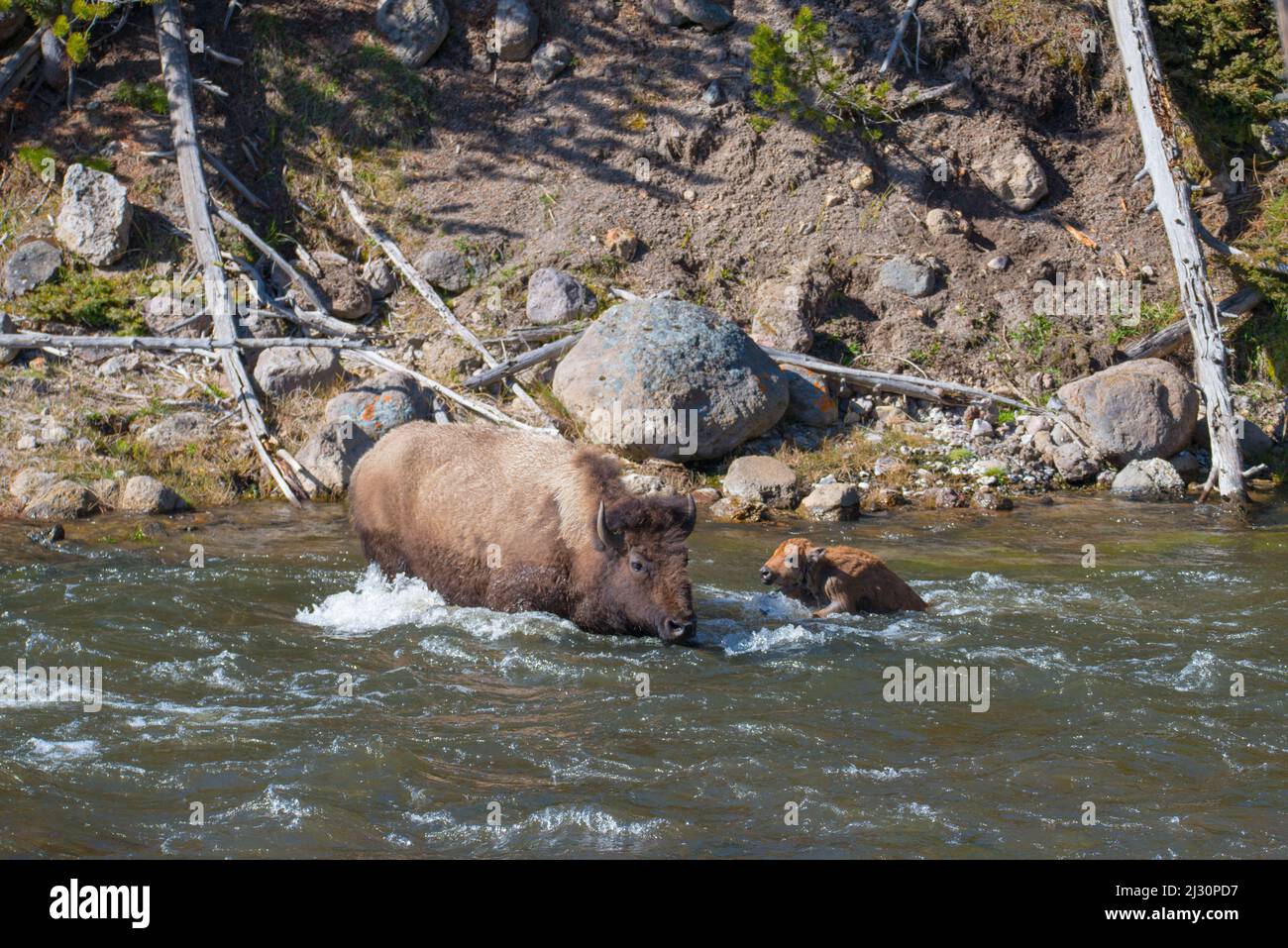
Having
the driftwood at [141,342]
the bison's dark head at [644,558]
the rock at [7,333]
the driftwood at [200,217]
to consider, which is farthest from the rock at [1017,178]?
the rock at [7,333]

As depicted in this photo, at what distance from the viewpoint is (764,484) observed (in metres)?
14.9

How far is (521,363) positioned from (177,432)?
15.2 ft

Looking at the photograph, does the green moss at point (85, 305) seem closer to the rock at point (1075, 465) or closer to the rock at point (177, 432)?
the rock at point (177, 432)

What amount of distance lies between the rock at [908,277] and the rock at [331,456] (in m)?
8.46

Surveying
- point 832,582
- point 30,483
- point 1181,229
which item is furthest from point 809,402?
point 30,483

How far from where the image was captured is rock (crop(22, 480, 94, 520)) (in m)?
13.6

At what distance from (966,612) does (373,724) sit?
5.28 metres

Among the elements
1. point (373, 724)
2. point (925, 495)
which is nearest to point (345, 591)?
point (373, 724)

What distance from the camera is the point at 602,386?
50.9 ft

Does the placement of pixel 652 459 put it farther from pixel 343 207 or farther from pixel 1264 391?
pixel 1264 391

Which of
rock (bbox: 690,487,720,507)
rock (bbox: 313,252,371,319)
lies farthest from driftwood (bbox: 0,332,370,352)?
rock (bbox: 690,487,720,507)

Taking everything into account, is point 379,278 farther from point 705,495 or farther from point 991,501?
point 991,501

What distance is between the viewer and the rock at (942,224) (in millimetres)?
Answer: 19344
